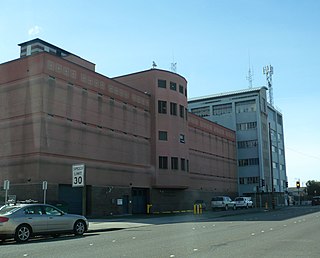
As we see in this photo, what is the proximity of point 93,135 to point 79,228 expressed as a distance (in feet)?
67.7

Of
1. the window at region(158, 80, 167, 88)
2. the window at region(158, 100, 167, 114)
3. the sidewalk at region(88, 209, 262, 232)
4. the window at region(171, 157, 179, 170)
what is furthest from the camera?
the window at region(158, 80, 167, 88)

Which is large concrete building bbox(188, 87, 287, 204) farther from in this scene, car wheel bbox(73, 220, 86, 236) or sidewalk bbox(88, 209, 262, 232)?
car wheel bbox(73, 220, 86, 236)

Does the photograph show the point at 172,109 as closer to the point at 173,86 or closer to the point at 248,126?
the point at 173,86

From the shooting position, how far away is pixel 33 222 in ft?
52.7

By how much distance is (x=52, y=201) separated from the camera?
101ft

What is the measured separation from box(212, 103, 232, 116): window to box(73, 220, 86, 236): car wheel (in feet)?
205

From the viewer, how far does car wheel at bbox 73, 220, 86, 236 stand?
58.3ft

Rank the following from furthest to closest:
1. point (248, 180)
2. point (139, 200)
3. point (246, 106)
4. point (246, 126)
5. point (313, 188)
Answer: point (313, 188) < point (246, 106) < point (246, 126) < point (248, 180) < point (139, 200)

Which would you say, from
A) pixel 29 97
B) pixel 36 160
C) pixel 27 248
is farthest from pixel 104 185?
pixel 27 248

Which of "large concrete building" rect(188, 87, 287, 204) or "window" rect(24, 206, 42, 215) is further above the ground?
"large concrete building" rect(188, 87, 287, 204)

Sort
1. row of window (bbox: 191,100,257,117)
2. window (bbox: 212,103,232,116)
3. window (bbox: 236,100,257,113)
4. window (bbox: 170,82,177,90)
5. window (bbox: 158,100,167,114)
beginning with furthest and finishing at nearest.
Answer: window (bbox: 212,103,232,116) → row of window (bbox: 191,100,257,117) → window (bbox: 236,100,257,113) → window (bbox: 170,82,177,90) → window (bbox: 158,100,167,114)

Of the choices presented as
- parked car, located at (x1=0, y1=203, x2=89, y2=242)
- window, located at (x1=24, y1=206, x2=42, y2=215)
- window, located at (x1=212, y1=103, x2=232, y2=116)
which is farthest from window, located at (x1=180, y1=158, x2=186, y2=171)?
window, located at (x1=24, y1=206, x2=42, y2=215)

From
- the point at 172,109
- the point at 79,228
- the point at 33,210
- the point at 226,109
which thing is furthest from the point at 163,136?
the point at 226,109

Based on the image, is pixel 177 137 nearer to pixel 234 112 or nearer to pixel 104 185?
pixel 104 185
